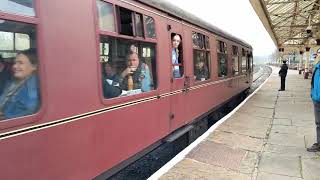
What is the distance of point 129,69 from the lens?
4801mm

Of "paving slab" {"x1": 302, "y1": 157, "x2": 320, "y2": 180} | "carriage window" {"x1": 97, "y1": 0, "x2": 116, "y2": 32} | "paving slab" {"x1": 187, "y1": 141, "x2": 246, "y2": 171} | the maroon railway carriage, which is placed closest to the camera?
the maroon railway carriage

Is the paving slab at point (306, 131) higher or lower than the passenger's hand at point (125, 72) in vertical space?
lower

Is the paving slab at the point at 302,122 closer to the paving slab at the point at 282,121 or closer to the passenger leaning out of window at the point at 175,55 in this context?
the paving slab at the point at 282,121

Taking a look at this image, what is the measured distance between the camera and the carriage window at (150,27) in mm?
5246

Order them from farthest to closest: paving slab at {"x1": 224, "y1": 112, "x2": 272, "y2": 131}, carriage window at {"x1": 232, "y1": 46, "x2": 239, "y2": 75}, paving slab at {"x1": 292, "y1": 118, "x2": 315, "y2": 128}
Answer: carriage window at {"x1": 232, "y1": 46, "x2": 239, "y2": 75} < paving slab at {"x1": 292, "y1": 118, "x2": 315, "y2": 128} < paving slab at {"x1": 224, "y1": 112, "x2": 272, "y2": 131}

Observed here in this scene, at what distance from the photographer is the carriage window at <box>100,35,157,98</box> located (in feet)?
13.8

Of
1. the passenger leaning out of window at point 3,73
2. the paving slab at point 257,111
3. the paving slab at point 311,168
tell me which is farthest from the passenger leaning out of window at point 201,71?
the passenger leaning out of window at point 3,73

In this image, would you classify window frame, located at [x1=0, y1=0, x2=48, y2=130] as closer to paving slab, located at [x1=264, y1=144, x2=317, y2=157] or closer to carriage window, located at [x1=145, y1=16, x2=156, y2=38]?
carriage window, located at [x1=145, y1=16, x2=156, y2=38]

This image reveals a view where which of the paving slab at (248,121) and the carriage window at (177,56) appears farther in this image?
the paving slab at (248,121)

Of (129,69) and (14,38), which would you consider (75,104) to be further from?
(129,69)

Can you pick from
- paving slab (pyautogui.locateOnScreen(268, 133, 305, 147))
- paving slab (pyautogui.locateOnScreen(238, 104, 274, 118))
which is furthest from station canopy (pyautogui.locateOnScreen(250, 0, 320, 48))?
paving slab (pyautogui.locateOnScreen(268, 133, 305, 147))

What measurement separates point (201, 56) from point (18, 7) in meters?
5.75

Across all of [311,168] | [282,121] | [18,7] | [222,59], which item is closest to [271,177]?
[311,168]

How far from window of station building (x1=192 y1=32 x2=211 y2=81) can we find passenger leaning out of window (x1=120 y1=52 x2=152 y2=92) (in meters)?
2.52
